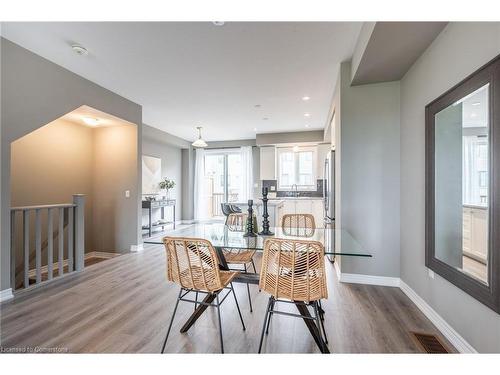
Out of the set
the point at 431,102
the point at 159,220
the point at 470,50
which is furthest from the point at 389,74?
the point at 159,220

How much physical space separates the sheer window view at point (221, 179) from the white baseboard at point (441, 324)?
599cm

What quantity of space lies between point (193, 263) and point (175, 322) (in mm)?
798

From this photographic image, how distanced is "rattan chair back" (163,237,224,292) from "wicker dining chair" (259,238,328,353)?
1.24 feet

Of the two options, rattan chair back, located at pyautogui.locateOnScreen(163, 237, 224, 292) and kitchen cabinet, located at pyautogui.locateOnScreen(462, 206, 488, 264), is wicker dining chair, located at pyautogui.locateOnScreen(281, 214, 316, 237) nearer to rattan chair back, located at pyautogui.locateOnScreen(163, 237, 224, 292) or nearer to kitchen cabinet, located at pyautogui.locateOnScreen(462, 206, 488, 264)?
rattan chair back, located at pyautogui.locateOnScreen(163, 237, 224, 292)

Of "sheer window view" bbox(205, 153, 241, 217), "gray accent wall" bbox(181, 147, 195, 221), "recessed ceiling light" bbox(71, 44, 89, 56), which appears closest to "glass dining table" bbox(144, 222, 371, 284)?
"recessed ceiling light" bbox(71, 44, 89, 56)

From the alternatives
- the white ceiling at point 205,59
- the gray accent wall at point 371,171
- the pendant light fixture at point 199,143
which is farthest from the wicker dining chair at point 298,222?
the pendant light fixture at point 199,143

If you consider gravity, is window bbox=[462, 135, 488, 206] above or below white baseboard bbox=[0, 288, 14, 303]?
above

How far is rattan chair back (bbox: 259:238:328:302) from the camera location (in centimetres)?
149

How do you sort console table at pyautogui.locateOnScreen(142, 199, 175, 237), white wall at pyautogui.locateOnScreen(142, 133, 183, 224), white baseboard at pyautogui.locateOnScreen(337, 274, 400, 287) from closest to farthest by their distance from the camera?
white baseboard at pyautogui.locateOnScreen(337, 274, 400, 287) < console table at pyautogui.locateOnScreen(142, 199, 175, 237) < white wall at pyautogui.locateOnScreen(142, 133, 183, 224)

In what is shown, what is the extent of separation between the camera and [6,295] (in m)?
2.52
